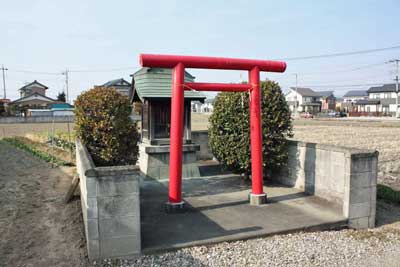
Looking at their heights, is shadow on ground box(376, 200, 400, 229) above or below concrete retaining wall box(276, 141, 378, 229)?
below

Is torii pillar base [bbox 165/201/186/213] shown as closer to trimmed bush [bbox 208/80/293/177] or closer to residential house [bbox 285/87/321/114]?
trimmed bush [bbox 208/80/293/177]

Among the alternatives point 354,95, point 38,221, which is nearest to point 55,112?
point 38,221

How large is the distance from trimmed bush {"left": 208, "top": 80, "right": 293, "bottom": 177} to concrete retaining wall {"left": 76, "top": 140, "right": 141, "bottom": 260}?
3.85 meters

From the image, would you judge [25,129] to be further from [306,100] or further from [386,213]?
[306,100]

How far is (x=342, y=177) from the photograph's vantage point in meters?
6.02

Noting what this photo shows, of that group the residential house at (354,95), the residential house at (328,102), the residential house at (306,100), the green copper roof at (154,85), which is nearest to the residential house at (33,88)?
the residential house at (306,100)

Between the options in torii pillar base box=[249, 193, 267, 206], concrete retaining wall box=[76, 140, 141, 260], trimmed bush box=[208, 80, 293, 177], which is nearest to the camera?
concrete retaining wall box=[76, 140, 141, 260]

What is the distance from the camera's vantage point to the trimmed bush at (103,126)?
6.91 m

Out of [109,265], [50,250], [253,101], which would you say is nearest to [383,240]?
[253,101]

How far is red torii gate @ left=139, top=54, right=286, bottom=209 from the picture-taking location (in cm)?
596

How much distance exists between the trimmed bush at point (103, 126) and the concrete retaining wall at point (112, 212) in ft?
8.85

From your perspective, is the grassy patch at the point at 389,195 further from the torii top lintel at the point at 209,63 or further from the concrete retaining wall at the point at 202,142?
the concrete retaining wall at the point at 202,142

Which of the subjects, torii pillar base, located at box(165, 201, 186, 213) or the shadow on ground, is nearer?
torii pillar base, located at box(165, 201, 186, 213)

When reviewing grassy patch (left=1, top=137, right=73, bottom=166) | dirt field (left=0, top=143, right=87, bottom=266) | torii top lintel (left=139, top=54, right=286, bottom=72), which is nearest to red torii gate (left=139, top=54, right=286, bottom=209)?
torii top lintel (left=139, top=54, right=286, bottom=72)
